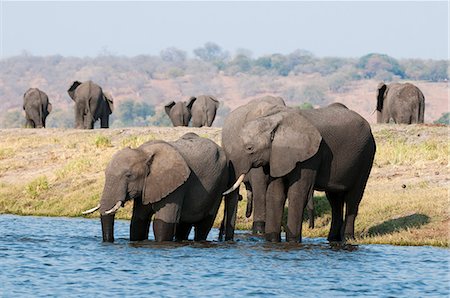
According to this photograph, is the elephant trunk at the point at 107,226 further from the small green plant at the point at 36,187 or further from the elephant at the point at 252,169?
the small green plant at the point at 36,187

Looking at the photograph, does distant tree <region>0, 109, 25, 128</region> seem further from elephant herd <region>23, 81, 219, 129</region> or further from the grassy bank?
the grassy bank

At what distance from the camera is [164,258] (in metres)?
16.6

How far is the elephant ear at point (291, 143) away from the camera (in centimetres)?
1789

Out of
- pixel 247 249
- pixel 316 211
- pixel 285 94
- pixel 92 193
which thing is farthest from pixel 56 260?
pixel 285 94

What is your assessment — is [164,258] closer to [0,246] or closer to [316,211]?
[0,246]

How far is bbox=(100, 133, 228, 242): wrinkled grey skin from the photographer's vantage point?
17672 millimetres

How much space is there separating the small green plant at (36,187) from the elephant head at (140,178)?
9.49 meters

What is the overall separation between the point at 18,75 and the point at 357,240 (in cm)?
16892

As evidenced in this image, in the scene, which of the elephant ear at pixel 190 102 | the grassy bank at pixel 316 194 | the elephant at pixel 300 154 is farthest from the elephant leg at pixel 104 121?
the elephant at pixel 300 154

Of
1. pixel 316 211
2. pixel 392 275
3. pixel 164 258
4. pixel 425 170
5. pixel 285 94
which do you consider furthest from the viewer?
pixel 285 94

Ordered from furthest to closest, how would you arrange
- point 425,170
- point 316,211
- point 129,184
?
point 425,170
point 316,211
point 129,184

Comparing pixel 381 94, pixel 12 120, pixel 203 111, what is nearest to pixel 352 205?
pixel 381 94

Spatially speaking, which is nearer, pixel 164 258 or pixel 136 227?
pixel 164 258

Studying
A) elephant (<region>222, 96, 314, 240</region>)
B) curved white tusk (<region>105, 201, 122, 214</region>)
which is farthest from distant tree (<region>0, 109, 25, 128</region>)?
curved white tusk (<region>105, 201, 122, 214</region>)
